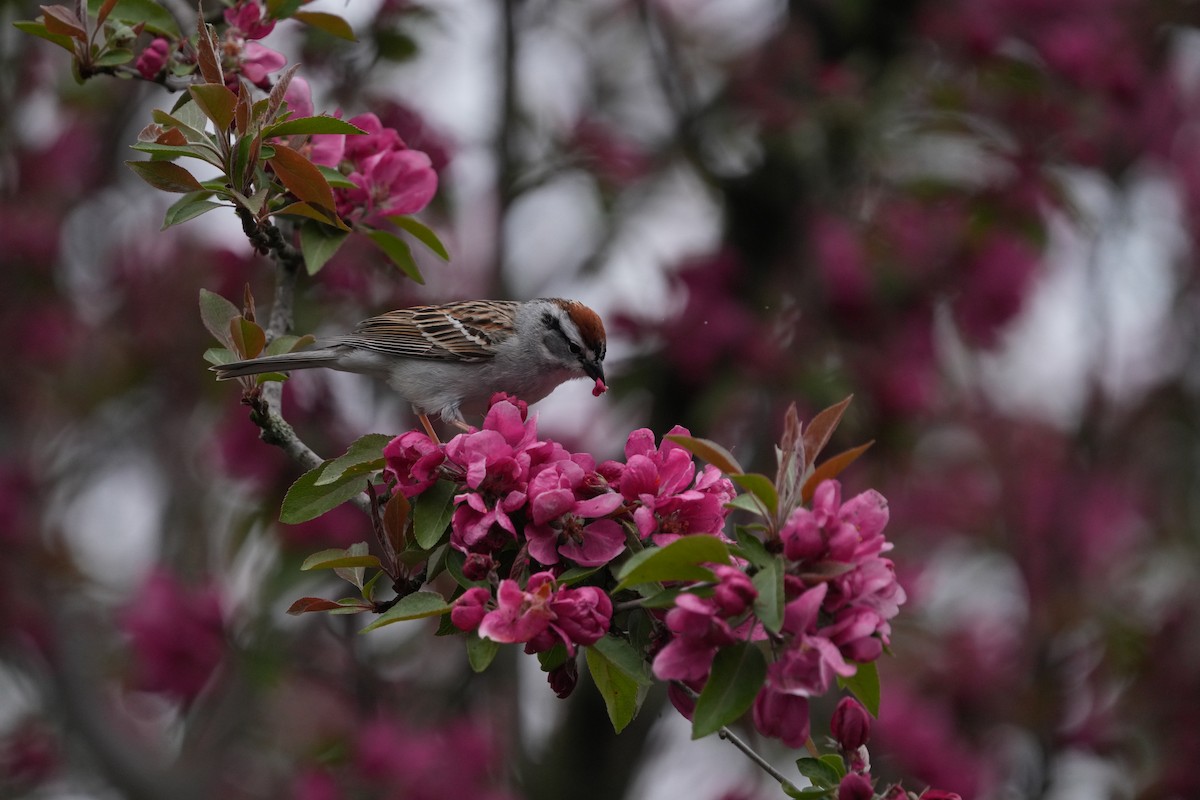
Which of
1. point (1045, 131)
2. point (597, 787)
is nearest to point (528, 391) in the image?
point (597, 787)

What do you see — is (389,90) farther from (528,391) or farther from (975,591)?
(975,591)

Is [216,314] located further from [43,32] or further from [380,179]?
[43,32]

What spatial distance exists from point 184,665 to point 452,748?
1.22 metres

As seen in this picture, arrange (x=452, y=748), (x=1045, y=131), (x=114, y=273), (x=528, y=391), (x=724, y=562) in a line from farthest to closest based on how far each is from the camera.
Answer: (x=114, y=273)
(x=1045, y=131)
(x=452, y=748)
(x=528, y=391)
(x=724, y=562)

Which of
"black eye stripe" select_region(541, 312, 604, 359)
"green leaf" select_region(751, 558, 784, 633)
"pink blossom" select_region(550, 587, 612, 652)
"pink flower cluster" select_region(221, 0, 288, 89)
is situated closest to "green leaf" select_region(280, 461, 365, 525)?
"pink blossom" select_region(550, 587, 612, 652)

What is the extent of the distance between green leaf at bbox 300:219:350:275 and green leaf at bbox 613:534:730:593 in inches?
45.8

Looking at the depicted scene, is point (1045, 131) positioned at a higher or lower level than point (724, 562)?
lower

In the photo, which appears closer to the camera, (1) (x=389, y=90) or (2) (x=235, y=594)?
(1) (x=389, y=90)

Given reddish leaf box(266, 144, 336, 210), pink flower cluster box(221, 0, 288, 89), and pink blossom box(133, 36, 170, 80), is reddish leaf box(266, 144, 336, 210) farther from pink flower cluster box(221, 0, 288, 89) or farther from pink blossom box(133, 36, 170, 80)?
pink blossom box(133, 36, 170, 80)

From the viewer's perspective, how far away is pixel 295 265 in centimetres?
282

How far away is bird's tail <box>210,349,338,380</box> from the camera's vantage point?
8.04 ft

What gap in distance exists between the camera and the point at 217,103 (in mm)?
2170

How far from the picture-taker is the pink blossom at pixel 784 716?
1.83 meters

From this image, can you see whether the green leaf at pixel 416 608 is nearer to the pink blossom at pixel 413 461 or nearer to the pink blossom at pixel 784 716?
the pink blossom at pixel 413 461
